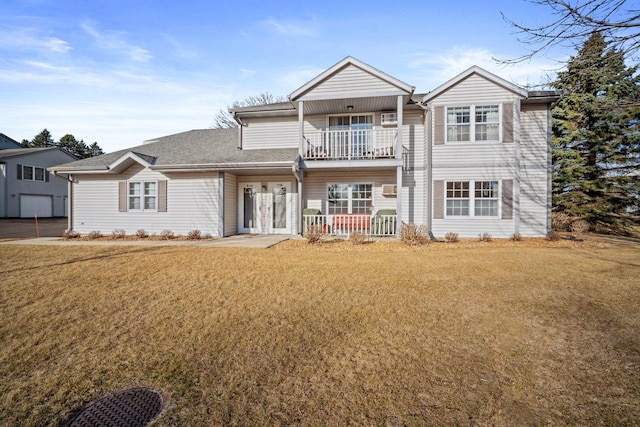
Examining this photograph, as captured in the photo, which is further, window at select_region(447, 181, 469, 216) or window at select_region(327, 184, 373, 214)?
window at select_region(327, 184, 373, 214)

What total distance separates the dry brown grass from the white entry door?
24.0 feet

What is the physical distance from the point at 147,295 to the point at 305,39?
456 inches

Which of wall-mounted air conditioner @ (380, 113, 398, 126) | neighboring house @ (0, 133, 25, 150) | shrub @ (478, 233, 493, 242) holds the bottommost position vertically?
shrub @ (478, 233, 493, 242)

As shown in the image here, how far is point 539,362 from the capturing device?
3422mm

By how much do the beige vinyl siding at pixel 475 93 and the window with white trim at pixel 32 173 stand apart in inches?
1377

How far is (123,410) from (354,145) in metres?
12.5

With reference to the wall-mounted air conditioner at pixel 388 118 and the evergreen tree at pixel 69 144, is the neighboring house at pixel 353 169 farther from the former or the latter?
the evergreen tree at pixel 69 144

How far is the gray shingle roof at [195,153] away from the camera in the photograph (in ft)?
44.8

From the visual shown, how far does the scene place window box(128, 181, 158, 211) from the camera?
47.7 feet

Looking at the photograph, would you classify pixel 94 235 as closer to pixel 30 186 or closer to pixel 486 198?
pixel 486 198

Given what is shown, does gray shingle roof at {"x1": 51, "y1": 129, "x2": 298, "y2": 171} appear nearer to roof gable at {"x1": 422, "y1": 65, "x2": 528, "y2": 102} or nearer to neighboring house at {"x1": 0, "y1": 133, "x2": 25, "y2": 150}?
roof gable at {"x1": 422, "y1": 65, "x2": 528, "y2": 102}

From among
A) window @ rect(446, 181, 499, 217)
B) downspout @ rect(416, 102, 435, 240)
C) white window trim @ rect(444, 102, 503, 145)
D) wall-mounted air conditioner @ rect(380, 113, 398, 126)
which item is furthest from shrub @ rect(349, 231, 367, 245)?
white window trim @ rect(444, 102, 503, 145)

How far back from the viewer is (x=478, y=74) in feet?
42.1

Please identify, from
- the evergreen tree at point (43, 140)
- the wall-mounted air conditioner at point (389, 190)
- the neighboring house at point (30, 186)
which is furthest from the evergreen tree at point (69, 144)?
the wall-mounted air conditioner at point (389, 190)
